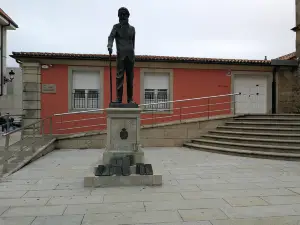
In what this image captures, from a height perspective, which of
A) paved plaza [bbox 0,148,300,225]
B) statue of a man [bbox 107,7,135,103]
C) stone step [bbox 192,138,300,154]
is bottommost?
paved plaza [bbox 0,148,300,225]

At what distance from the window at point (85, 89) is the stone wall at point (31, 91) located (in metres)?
1.46

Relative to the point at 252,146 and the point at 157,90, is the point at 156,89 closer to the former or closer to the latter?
the point at 157,90

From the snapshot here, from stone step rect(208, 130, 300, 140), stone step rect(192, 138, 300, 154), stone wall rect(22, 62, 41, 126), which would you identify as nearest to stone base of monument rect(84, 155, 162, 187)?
stone step rect(192, 138, 300, 154)

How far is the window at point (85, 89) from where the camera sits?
38.9 ft

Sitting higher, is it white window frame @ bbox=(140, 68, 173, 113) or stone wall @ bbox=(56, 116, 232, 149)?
white window frame @ bbox=(140, 68, 173, 113)

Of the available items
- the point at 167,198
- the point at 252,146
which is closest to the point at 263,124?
the point at 252,146

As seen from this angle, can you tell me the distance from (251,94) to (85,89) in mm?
7753

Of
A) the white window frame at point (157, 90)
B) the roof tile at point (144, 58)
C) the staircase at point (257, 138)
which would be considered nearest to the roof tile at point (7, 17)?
the roof tile at point (144, 58)

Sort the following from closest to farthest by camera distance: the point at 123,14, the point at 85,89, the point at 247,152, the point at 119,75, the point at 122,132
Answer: the point at 122,132 < the point at 123,14 < the point at 119,75 < the point at 247,152 < the point at 85,89

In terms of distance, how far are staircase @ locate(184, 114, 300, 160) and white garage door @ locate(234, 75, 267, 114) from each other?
1.75 metres

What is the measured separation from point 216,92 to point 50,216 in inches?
413

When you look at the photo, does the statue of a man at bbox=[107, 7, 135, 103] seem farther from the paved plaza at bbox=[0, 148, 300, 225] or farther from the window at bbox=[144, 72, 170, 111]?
the window at bbox=[144, 72, 170, 111]

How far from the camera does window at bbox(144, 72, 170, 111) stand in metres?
12.2

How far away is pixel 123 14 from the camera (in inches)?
219
